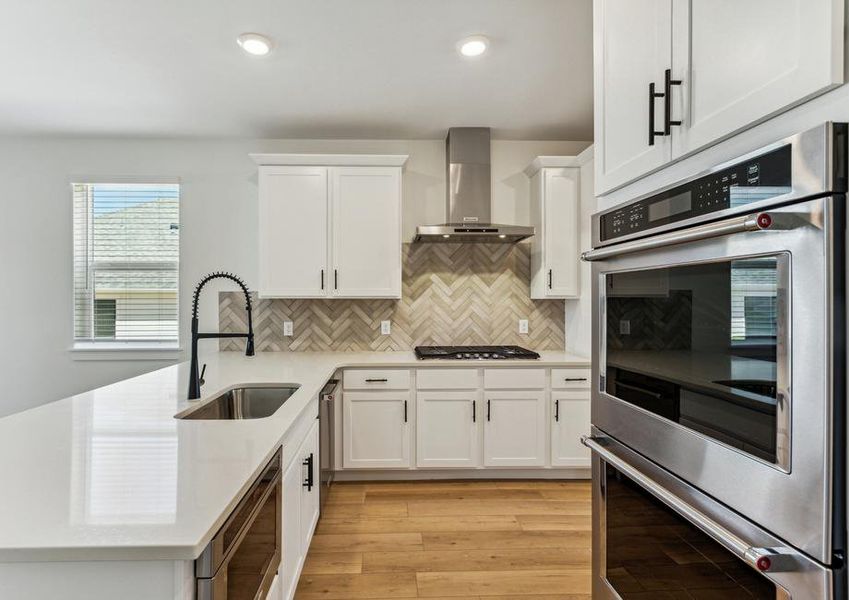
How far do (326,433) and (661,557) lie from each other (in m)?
2.06

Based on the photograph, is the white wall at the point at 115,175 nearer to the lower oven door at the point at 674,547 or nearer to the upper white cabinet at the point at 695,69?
the upper white cabinet at the point at 695,69

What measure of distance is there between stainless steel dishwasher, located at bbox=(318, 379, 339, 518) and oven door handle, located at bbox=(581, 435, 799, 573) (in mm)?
1778

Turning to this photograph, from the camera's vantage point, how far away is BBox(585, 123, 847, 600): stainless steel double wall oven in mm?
708

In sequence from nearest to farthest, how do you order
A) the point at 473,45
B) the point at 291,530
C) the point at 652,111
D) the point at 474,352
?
the point at 652,111 < the point at 291,530 < the point at 473,45 < the point at 474,352

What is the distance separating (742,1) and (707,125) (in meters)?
0.22

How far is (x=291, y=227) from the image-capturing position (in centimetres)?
355

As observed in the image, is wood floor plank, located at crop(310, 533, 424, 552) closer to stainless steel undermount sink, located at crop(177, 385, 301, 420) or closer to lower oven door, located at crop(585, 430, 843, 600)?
stainless steel undermount sink, located at crop(177, 385, 301, 420)

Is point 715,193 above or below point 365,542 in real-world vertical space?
above

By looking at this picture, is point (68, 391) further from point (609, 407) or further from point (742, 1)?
point (742, 1)

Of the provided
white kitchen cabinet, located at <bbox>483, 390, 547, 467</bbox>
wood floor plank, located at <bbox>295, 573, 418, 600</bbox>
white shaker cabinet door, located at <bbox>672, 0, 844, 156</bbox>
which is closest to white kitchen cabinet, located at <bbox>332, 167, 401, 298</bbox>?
white kitchen cabinet, located at <bbox>483, 390, 547, 467</bbox>

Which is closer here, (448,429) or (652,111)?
(652,111)

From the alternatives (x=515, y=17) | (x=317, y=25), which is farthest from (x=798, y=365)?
(x=317, y=25)

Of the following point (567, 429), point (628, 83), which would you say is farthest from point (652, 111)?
point (567, 429)

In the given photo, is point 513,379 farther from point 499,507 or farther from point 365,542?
point 365,542
